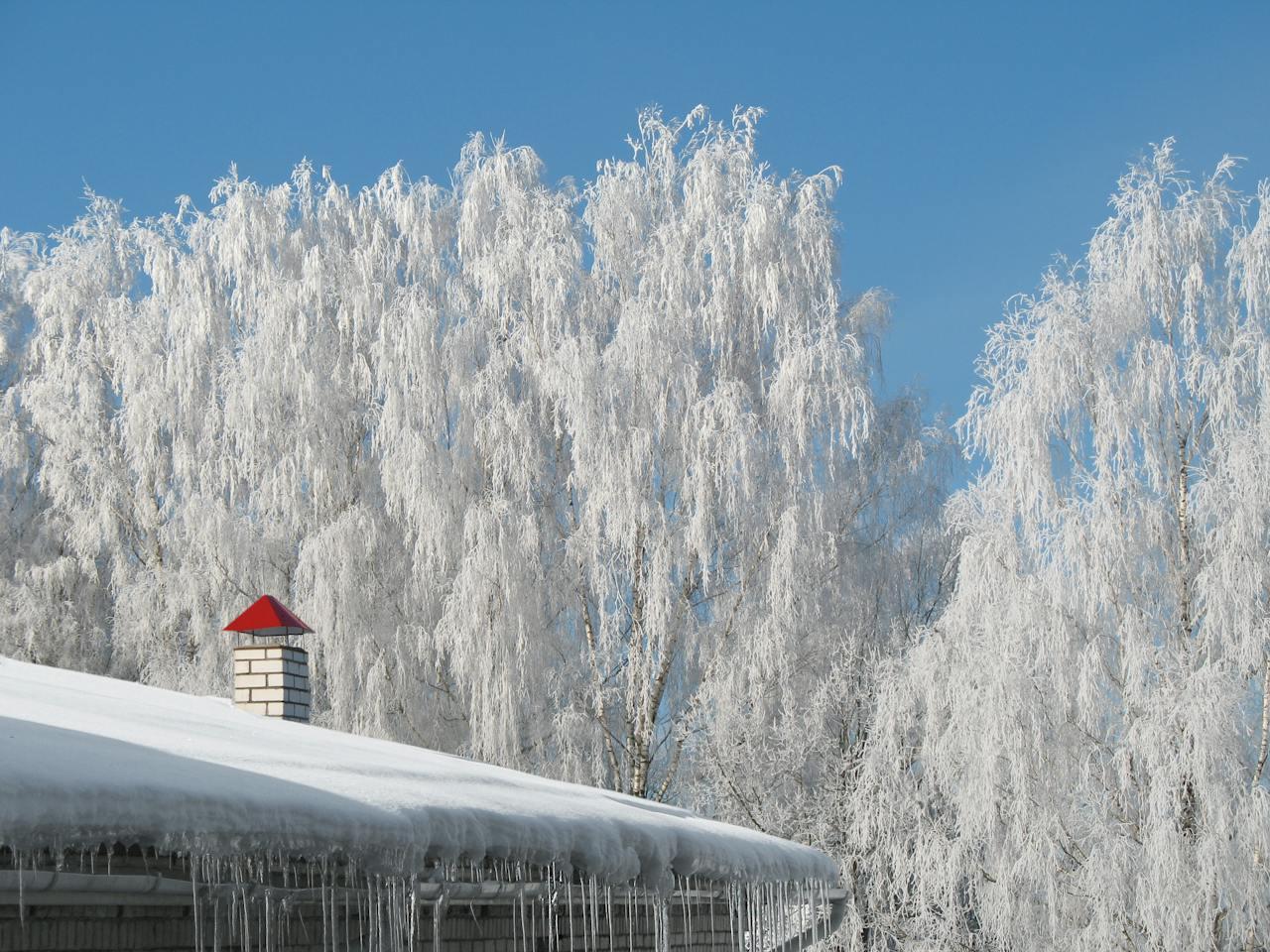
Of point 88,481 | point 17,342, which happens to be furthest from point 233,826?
point 17,342

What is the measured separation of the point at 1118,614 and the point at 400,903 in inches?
313

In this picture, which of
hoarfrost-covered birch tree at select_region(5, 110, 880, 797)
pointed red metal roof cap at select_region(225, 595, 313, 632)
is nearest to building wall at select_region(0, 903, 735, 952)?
pointed red metal roof cap at select_region(225, 595, 313, 632)

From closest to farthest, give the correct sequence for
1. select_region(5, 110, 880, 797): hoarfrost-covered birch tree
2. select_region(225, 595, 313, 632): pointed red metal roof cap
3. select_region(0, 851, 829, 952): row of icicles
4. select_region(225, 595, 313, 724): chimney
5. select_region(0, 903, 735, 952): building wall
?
select_region(0, 903, 735, 952): building wall
select_region(0, 851, 829, 952): row of icicles
select_region(225, 595, 313, 724): chimney
select_region(225, 595, 313, 632): pointed red metal roof cap
select_region(5, 110, 880, 797): hoarfrost-covered birch tree

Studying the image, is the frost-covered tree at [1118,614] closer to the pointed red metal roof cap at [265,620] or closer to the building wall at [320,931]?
the building wall at [320,931]

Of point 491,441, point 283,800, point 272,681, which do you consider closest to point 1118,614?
point 491,441

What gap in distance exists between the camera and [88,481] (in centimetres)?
1658

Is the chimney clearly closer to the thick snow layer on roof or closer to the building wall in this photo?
the thick snow layer on roof

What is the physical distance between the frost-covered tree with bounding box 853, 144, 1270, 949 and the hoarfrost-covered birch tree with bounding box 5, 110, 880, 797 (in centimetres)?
219

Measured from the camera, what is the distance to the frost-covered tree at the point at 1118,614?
34.9ft

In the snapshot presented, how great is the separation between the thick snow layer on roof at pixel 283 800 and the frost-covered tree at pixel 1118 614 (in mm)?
5059

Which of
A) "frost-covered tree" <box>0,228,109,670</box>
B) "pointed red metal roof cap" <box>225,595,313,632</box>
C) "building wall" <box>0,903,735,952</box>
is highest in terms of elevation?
"frost-covered tree" <box>0,228,109,670</box>

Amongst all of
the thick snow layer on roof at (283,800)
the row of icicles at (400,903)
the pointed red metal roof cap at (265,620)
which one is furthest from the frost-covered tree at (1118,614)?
the pointed red metal roof cap at (265,620)

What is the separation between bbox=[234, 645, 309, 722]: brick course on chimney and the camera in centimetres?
821

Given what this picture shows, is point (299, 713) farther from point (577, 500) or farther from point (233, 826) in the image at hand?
point (577, 500)
